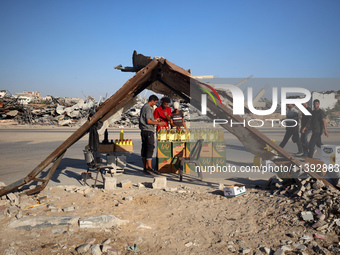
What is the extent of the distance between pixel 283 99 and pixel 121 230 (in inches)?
208

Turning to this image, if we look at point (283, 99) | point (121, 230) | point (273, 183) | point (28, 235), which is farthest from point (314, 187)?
point (28, 235)

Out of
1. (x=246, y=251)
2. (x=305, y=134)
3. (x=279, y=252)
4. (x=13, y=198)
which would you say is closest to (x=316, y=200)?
(x=279, y=252)

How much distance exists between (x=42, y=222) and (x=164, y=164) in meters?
3.86

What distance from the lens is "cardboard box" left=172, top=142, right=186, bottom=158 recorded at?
730cm

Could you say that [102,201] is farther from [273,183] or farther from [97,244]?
[273,183]

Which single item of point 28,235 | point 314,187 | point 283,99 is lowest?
point 28,235

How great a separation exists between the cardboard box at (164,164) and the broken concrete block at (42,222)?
3.49m

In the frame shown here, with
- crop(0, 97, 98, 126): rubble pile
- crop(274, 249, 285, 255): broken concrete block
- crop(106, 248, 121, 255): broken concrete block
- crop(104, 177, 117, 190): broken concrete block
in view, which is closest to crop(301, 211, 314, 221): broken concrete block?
crop(274, 249, 285, 255): broken concrete block

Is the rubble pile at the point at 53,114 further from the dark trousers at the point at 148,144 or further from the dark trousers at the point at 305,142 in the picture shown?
the dark trousers at the point at 148,144

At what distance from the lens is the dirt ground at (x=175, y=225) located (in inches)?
137

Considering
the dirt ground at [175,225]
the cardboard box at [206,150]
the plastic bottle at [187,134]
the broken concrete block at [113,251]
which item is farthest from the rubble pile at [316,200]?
the broken concrete block at [113,251]

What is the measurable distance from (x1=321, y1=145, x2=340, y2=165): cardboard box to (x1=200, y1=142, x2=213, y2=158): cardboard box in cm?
317

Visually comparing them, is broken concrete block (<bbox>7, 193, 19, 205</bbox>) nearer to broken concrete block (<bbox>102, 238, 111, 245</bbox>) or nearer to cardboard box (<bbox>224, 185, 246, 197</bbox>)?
broken concrete block (<bbox>102, 238, 111, 245</bbox>)

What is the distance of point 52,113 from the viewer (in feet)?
97.1
